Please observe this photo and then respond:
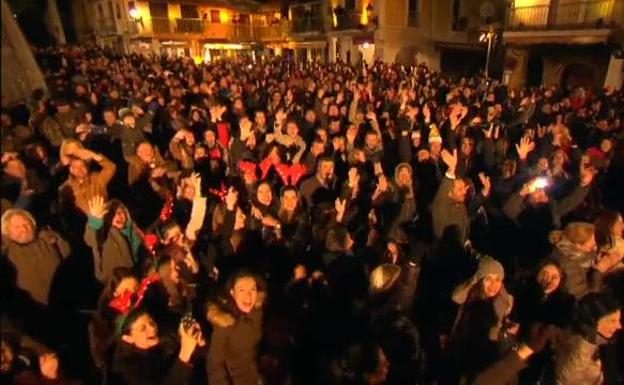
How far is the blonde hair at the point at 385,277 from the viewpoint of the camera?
357cm

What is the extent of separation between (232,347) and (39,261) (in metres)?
1.69

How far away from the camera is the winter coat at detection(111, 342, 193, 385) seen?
2752mm

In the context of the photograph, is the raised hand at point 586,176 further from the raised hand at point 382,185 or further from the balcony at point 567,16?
the balcony at point 567,16

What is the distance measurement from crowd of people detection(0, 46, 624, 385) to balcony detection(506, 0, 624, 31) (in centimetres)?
1202

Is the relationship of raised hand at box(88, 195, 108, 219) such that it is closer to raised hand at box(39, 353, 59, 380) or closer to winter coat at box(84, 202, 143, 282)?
winter coat at box(84, 202, 143, 282)

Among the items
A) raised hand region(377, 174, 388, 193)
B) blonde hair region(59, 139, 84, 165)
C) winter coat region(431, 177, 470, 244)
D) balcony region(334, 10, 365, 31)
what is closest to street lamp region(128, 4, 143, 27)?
balcony region(334, 10, 365, 31)

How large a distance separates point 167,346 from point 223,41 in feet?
130

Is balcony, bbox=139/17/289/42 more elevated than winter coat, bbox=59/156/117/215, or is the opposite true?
balcony, bbox=139/17/289/42

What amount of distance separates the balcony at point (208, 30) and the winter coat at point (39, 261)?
35.1m

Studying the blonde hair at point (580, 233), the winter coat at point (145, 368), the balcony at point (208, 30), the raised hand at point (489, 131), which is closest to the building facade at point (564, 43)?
the raised hand at point (489, 131)

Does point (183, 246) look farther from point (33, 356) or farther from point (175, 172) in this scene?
point (175, 172)

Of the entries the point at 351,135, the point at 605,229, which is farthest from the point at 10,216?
the point at 351,135

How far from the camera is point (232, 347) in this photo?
9.78 ft

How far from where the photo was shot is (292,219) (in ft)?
16.2
